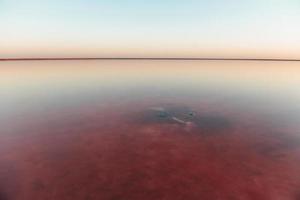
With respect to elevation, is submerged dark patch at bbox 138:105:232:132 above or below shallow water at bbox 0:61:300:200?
below

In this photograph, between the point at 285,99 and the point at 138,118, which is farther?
the point at 285,99

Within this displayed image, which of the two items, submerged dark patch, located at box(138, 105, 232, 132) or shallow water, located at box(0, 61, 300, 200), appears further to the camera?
submerged dark patch, located at box(138, 105, 232, 132)

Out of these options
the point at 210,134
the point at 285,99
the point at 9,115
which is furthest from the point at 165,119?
the point at 285,99

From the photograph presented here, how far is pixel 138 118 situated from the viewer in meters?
20.7

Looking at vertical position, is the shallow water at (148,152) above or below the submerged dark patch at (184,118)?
above

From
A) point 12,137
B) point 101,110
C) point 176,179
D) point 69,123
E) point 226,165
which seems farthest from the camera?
point 101,110

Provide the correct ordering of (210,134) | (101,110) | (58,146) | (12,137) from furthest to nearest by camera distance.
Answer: (101,110) < (210,134) < (12,137) < (58,146)

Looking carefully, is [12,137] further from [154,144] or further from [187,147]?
[187,147]

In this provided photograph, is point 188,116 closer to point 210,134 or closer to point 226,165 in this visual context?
point 210,134

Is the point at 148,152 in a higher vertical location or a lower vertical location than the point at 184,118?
higher

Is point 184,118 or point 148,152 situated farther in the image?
point 184,118

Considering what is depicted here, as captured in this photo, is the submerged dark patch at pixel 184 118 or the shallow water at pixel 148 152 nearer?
the shallow water at pixel 148 152

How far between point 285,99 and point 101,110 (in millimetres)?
21151

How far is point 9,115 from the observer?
2042 centimetres
